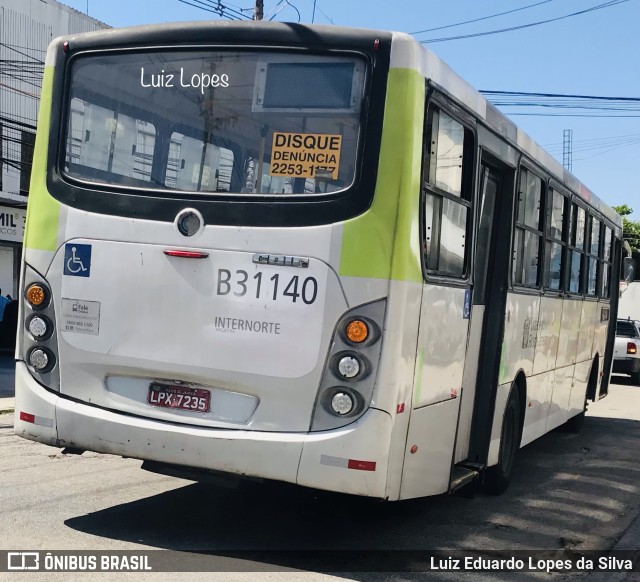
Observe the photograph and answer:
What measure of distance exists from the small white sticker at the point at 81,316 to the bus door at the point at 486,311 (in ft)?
8.88

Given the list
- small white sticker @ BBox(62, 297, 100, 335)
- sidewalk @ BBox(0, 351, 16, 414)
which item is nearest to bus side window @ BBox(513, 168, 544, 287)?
small white sticker @ BBox(62, 297, 100, 335)

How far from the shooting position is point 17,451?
916cm

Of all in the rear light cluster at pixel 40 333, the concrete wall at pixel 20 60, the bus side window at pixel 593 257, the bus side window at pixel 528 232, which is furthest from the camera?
the concrete wall at pixel 20 60

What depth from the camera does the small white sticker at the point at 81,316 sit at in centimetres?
599

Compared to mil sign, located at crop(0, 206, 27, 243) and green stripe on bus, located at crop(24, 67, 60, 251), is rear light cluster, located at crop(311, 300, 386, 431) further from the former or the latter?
mil sign, located at crop(0, 206, 27, 243)

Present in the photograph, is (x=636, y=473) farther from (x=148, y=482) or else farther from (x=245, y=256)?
(x=245, y=256)

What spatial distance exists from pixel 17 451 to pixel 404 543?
4.38 m

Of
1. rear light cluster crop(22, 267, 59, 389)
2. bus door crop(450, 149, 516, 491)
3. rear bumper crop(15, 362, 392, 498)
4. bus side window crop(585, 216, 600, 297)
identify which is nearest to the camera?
rear bumper crop(15, 362, 392, 498)

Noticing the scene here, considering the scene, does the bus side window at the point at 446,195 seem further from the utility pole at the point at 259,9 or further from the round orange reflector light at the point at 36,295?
the utility pole at the point at 259,9

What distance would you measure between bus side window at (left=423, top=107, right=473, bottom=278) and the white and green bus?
0.02 m

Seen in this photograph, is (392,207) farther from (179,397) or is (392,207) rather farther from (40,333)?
(40,333)

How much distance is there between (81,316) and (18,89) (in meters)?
24.5

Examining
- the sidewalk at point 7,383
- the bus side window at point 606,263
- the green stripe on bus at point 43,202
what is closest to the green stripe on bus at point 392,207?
the green stripe on bus at point 43,202

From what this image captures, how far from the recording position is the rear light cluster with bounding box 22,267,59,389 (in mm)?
6094
